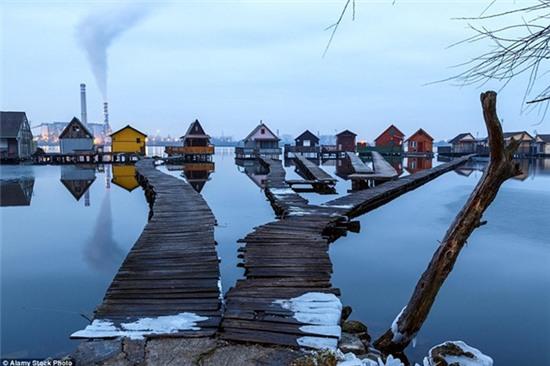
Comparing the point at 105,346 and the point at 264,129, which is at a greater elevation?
the point at 264,129

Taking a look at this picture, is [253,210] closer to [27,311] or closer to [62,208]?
[62,208]

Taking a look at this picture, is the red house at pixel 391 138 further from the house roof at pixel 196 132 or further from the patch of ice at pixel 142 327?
the patch of ice at pixel 142 327

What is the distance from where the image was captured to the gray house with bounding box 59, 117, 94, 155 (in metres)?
55.1

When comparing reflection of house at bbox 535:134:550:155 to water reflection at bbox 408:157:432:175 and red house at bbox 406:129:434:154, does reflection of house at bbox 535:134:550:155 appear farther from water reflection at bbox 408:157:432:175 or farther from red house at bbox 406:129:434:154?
water reflection at bbox 408:157:432:175

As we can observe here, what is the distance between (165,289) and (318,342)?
2858 mm

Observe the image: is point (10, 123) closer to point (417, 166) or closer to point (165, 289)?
point (417, 166)

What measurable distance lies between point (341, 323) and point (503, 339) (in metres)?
3.63

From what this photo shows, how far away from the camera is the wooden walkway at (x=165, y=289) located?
5.51 m

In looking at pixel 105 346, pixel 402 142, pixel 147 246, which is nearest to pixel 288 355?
pixel 105 346

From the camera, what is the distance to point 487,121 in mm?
5320

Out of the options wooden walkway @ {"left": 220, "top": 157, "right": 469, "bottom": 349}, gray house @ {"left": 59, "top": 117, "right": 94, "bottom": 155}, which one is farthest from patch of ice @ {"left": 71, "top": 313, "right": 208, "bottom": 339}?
gray house @ {"left": 59, "top": 117, "right": 94, "bottom": 155}

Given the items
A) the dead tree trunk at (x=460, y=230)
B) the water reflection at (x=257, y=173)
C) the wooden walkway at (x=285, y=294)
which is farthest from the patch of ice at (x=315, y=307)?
the water reflection at (x=257, y=173)

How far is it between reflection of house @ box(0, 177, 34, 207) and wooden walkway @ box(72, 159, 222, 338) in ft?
49.5

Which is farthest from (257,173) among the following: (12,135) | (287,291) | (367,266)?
(287,291)
